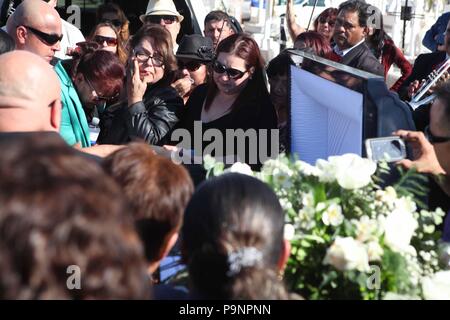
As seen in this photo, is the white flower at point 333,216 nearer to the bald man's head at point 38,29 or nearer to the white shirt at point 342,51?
the bald man's head at point 38,29

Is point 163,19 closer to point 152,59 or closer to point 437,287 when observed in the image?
point 152,59

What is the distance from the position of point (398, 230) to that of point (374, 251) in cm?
11

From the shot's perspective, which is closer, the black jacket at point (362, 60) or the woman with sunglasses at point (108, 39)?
the black jacket at point (362, 60)

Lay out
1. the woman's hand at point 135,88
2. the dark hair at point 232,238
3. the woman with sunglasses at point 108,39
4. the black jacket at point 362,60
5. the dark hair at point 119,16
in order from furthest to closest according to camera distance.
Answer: the dark hair at point 119,16 < the woman with sunglasses at point 108,39 < the black jacket at point 362,60 < the woman's hand at point 135,88 < the dark hair at point 232,238

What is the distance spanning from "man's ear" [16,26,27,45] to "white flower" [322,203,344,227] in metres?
3.12

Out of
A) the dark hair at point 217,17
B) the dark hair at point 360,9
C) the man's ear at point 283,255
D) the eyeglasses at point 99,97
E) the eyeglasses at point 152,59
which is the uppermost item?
the dark hair at point 360,9

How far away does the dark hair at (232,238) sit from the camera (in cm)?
160

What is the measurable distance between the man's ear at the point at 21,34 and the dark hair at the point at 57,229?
12.2 feet

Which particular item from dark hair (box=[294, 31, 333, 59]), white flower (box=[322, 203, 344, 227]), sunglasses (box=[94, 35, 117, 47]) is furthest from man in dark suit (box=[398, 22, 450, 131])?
white flower (box=[322, 203, 344, 227])

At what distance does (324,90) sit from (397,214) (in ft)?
2.20

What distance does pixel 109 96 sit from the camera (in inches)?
190

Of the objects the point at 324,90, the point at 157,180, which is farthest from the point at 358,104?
the point at 157,180

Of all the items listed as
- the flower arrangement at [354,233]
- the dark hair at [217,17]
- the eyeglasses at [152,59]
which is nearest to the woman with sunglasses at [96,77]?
the eyeglasses at [152,59]

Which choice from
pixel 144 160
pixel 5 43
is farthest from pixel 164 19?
pixel 144 160
